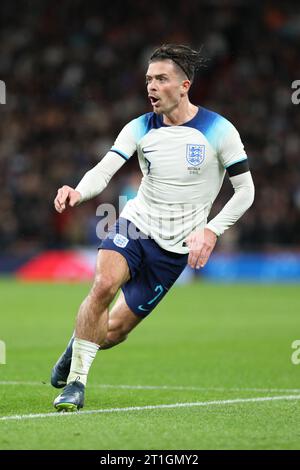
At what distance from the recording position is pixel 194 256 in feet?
24.7

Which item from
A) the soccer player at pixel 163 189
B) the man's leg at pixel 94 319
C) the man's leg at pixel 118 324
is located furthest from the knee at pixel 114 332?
the man's leg at pixel 94 319

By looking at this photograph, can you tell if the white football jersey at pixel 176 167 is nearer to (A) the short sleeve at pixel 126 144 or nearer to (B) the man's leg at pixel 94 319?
(A) the short sleeve at pixel 126 144

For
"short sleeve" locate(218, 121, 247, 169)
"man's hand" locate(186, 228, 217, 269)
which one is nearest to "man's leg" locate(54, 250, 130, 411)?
"man's hand" locate(186, 228, 217, 269)

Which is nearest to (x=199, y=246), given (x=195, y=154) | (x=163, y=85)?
(x=195, y=154)

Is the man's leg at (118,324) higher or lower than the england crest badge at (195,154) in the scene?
lower

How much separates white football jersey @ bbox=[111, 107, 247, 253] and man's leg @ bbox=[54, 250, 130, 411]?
18.3 inches

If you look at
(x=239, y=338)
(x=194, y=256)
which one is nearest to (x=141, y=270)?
(x=194, y=256)

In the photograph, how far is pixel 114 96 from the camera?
1208 inches

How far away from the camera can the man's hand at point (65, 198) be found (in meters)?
7.34

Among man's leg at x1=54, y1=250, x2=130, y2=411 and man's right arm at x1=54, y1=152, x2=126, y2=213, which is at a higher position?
man's right arm at x1=54, y1=152, x2=126, y2=213

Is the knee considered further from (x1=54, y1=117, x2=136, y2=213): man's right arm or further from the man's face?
the man's face

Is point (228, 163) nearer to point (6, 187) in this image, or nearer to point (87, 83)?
point (6, 187)

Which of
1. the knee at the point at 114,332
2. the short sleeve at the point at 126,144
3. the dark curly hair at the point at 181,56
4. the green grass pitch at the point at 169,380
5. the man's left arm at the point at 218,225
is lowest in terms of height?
the green grass pitch at the point at 169,380

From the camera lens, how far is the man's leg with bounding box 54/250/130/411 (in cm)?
768
